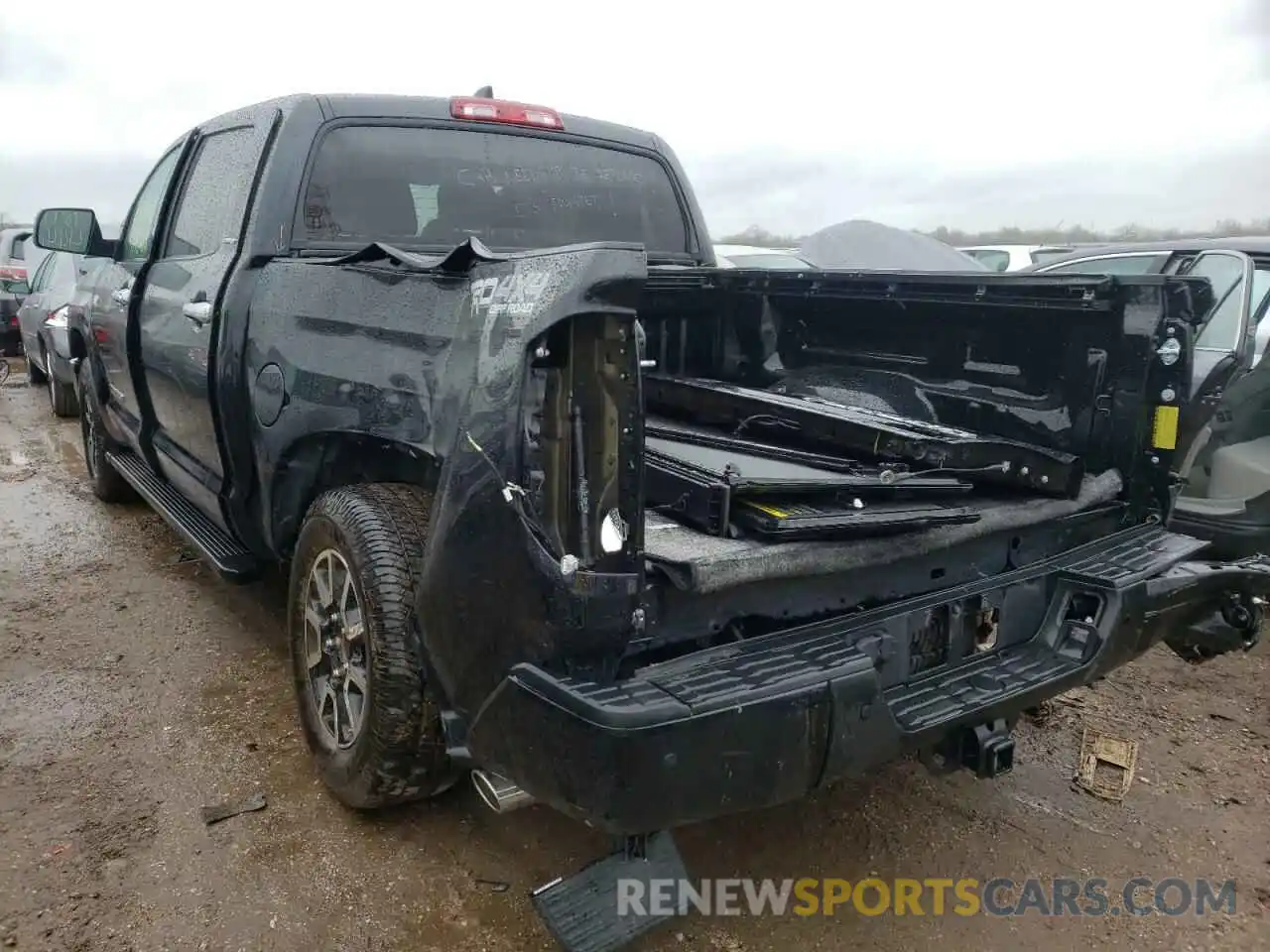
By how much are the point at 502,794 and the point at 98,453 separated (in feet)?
17.4

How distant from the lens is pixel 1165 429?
116 inches

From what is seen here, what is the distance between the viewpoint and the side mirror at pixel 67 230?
4844mm

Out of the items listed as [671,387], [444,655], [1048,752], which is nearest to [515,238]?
[671,387]

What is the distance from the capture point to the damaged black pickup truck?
1.94 meters

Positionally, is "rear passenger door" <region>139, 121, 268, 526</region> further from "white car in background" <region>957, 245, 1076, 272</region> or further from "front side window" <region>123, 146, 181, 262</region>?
"white car in background" <region>957, 245, 1076, 272</region>

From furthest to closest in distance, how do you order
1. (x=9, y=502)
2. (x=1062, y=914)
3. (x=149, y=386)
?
1. (x=9, y=502)
2. (x=149, y=386)
3. (x=1062, y=914)

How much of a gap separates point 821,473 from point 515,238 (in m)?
1.70

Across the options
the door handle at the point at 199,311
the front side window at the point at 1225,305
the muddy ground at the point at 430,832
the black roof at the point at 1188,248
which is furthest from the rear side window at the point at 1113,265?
the door handle at the point at 199,311

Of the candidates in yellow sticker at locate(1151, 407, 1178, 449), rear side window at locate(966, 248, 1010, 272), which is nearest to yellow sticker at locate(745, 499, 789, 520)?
yellow sticker at locate(1151, 407, 1178, 449)

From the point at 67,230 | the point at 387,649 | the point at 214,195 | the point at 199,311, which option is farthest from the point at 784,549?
the point at 67,230

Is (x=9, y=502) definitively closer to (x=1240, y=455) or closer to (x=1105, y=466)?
(x=1105, y=466)

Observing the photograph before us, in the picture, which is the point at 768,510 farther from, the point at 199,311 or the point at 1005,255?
the point at 1005,255

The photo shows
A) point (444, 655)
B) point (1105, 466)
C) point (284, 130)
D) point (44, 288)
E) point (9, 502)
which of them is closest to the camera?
point (444, 655)

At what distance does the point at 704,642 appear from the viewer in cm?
223
